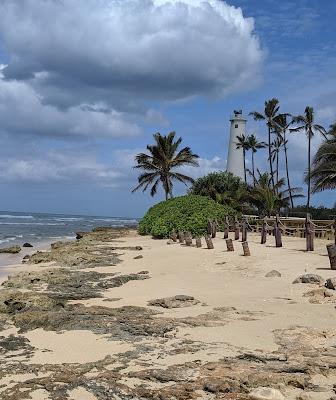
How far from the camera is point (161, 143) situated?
41188 millimetres

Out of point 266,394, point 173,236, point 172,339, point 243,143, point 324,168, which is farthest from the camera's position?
point 243,143

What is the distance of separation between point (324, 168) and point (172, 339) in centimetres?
2045

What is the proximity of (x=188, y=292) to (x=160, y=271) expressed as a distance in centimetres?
442

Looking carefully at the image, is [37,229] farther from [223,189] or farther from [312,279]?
[312,279]

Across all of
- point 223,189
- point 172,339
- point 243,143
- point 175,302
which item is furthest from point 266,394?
point 243,143

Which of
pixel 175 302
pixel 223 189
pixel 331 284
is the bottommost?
pixel 175 302

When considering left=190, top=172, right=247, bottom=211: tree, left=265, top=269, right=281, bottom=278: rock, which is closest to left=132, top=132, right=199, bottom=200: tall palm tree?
left=190, top=172, right=247, bottom=211: tree

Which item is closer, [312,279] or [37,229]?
[312,279]

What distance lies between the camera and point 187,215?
29016 millimetres

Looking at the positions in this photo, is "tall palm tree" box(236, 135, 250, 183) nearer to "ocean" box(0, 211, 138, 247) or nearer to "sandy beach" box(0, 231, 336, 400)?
"ocean" box(0, 211, 138, 247)

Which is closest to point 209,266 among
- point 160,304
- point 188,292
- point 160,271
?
point 160,271

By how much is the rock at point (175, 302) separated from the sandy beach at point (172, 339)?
0.08 feet

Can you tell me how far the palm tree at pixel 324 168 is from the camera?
25.0 metres

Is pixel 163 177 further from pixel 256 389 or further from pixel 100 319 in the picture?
pixel 256 389
